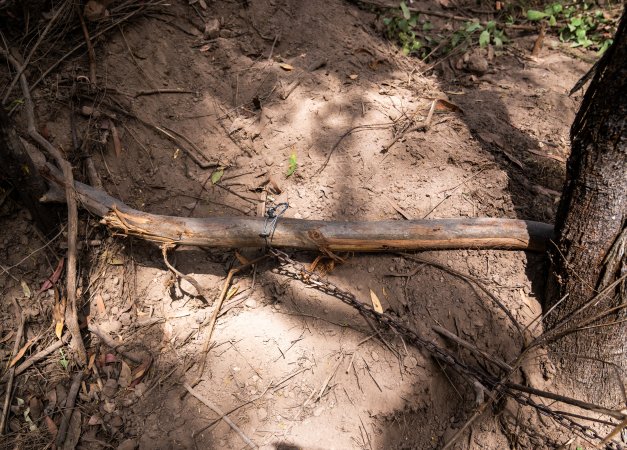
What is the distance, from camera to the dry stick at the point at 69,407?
2607 millimetres

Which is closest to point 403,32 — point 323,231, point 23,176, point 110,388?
point 323,231

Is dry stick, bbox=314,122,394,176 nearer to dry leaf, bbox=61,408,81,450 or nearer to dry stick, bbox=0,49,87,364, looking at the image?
dry stick, bbox=0,49,87,364

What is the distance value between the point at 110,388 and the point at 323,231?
65.5 inches

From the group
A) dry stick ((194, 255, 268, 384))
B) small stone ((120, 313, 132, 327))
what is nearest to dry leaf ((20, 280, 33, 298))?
small stone ((120, 313, 132, 327))

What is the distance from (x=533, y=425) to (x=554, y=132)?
2417 millimetres

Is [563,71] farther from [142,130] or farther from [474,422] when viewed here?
[142,130]

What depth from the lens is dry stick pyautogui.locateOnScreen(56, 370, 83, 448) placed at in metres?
2.61

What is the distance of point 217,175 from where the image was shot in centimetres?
348

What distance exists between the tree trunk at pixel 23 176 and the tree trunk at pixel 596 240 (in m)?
3.26

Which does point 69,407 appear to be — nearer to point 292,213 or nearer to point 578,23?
point 292,213

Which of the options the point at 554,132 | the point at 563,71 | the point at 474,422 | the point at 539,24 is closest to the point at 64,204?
the point at 474,422

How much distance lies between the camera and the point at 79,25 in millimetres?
3594

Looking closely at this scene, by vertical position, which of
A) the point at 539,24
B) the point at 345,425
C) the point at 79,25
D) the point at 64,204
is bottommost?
the point at 345,425

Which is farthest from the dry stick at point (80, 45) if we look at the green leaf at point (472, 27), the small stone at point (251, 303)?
the green leaf at point (472, 27)
